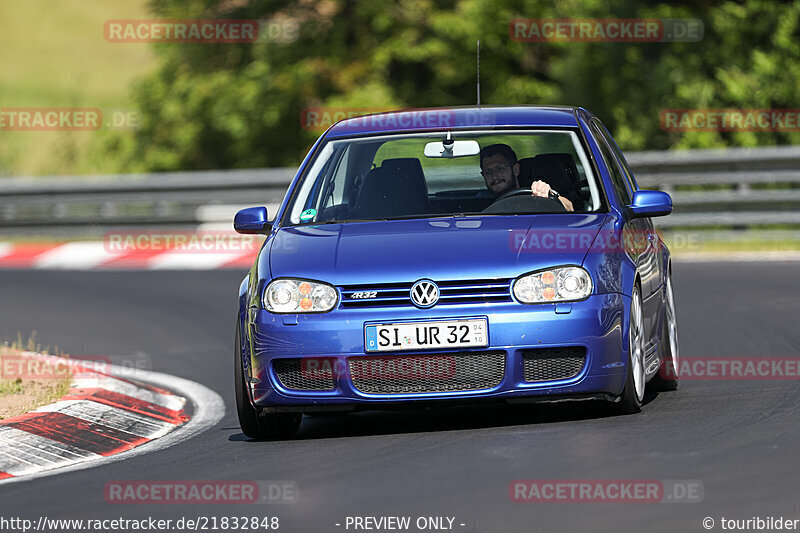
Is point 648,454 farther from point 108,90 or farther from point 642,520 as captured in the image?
point 108,90

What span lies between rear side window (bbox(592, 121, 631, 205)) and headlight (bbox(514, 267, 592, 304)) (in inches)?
46.3

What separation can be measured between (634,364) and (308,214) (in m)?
1.97

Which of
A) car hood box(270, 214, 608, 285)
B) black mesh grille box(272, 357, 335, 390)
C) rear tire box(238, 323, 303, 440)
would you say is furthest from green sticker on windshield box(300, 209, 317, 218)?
black mesh grille box(272, 357, 335, 390)

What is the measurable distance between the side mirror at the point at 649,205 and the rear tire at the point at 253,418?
2054 mm

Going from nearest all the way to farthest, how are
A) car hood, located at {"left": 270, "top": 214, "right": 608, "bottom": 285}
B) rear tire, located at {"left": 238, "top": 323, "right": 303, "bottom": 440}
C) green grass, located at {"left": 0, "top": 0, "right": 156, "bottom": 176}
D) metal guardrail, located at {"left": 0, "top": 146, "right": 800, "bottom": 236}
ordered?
car hood, located at {"left": 270, "top": 214, "right": 608, "bottom": 285} → rear tire, located at {"left": 238, "top": 323, "right": 303, "bottom": 440} → metal guardrail, located at {"left": 0, "top": 146, "right": 800, "bottom": 236} → green grass, located at {"left": 0, "top": 0, "right": 156, "bottom": 176}

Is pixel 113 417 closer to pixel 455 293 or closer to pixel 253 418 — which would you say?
pixel 253 418

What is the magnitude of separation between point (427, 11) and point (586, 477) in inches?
1046

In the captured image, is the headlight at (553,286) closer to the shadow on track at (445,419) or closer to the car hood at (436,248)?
the car hood at (436,248)

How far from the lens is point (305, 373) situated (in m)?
7.43

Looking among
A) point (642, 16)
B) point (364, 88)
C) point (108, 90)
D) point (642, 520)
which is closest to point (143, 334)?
point (642, 520)

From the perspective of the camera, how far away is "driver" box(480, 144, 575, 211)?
8539 mm

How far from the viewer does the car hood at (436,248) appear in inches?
287

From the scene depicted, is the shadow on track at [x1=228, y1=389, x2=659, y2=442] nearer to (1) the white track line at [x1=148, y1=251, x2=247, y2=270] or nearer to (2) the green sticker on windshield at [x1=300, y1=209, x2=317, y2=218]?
(2) the green sticker on windshield at [x1=300, y1=209, x2=317, y2=218]

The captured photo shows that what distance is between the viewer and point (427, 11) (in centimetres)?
3200
